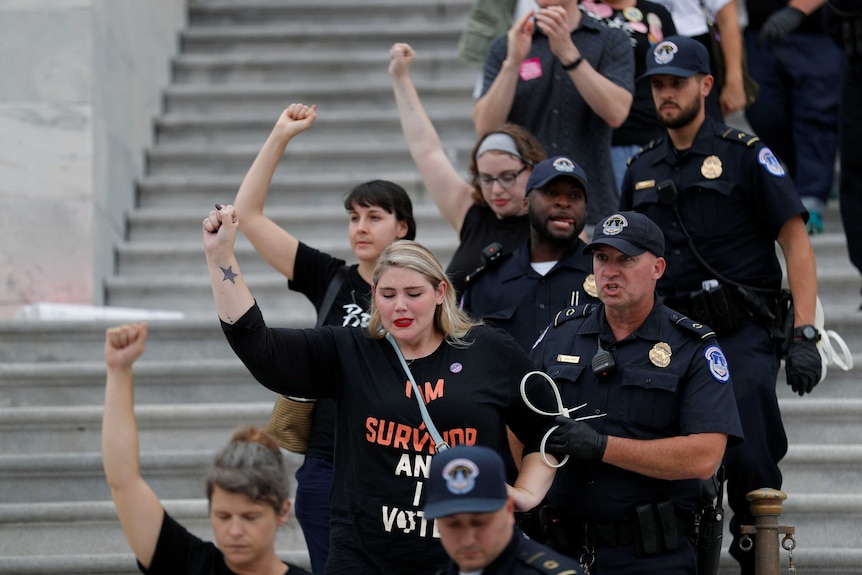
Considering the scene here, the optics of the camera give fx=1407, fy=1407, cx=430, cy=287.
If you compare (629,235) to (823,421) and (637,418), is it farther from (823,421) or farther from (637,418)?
(823,421)

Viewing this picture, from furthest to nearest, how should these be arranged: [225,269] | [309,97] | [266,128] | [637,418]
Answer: [309,97] → [266,128] → [637,418] → [225,269]

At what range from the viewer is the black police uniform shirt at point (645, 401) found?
443 cm

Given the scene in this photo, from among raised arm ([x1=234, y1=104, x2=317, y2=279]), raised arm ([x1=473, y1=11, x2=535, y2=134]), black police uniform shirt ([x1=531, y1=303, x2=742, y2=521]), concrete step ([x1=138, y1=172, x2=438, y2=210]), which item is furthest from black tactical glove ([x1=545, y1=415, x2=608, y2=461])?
concrete step ([x1=138, y1=172, x2=438, y2=210])

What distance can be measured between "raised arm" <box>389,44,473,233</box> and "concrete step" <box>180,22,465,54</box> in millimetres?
3743

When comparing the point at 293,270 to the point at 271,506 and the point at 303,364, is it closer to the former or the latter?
the point at 303,364

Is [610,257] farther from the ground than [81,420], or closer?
farther from the ground

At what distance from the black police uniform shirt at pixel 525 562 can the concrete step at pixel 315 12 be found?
22.5 feet

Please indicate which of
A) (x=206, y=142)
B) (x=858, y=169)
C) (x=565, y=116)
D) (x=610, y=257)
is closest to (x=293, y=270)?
(x=610, y=257)

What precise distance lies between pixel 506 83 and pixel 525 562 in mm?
3060

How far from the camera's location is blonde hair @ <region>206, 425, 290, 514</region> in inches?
148

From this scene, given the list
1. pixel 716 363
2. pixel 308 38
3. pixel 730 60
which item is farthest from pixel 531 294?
pixel 308 38

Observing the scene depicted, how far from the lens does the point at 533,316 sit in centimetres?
504

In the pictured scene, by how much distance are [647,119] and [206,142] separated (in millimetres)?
3383

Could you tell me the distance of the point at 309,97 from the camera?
9.26 meters
